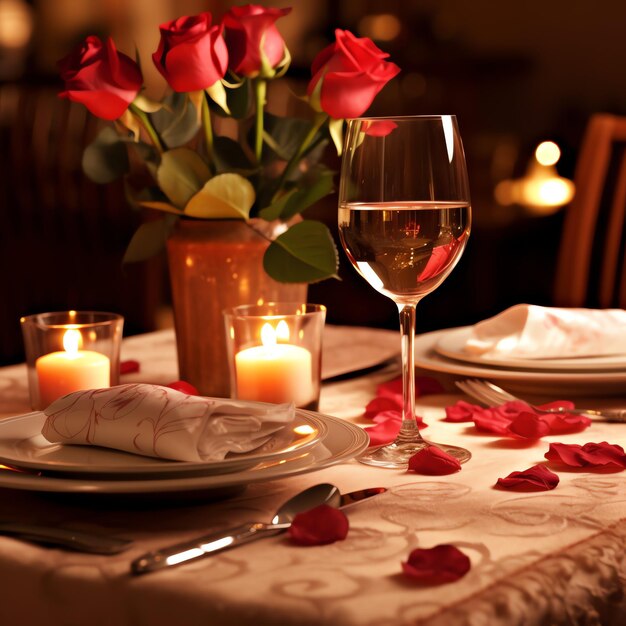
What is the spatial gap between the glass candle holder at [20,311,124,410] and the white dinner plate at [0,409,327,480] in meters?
0.21

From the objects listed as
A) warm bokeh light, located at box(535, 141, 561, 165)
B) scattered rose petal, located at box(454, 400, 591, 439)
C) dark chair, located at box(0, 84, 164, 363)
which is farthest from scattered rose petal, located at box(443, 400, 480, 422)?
warm bokeh light, located at box(535, 141, 561, 165)

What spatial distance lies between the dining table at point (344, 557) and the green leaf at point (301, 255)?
27 cm

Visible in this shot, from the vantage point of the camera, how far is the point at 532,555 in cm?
54

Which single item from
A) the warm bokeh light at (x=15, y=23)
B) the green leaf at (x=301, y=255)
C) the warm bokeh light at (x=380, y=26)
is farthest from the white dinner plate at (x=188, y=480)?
the warm bokeh light at (x=15, y=23)

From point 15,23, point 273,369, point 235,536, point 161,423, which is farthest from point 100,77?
point 15,23

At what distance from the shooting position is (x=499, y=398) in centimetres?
93

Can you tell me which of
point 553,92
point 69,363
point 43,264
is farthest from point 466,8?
point 69,363

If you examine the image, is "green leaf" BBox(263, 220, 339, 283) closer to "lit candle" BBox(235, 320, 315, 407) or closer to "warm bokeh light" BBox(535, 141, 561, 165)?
"lit candle" BBox(235, 320, 315, 407)

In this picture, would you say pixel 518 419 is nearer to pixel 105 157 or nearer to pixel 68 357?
pixel 68 357

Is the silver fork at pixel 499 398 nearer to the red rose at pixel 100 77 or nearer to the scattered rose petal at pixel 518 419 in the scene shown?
the scattered rose petal at pixel 518 419

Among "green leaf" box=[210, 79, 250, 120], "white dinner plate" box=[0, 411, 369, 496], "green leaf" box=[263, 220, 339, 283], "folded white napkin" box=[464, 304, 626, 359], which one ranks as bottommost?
"white dinner plate" box=[0, 411, 369, 496]

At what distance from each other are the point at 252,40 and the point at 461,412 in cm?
40

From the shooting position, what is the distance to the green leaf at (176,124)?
101 cm

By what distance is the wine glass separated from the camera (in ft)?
2.39
